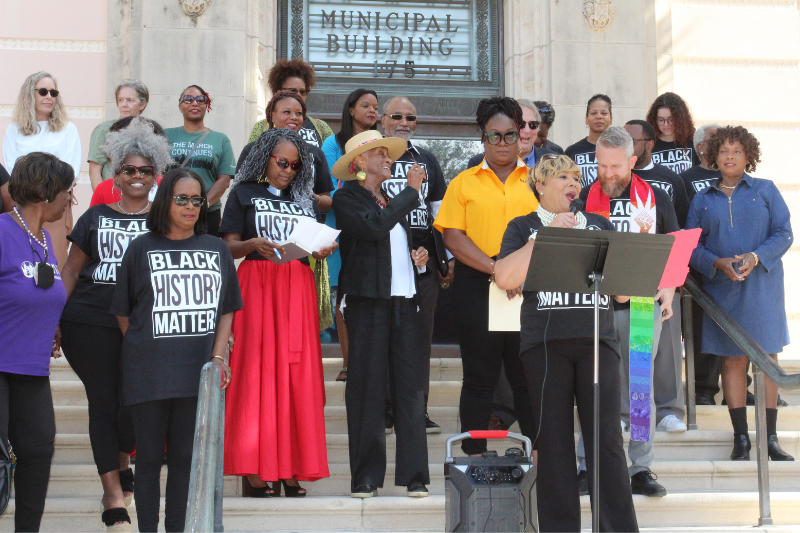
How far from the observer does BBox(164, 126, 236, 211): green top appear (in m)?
6.89

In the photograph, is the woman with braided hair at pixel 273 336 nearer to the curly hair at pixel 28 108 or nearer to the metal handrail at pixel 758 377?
the curly hair at pixel 28 108

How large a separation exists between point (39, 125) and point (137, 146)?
7.60ft

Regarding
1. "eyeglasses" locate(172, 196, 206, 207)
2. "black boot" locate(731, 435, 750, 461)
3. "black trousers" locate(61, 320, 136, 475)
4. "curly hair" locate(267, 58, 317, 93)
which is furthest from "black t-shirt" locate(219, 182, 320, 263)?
"black boot" locate(731, 435, 750, 461)

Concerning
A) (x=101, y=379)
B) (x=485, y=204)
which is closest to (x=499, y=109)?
(x=485, y=204)

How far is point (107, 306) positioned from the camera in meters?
5.14

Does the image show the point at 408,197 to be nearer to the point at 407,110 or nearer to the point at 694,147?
the point at 407,110

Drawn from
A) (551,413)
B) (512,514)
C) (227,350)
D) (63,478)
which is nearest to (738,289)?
(551,413)

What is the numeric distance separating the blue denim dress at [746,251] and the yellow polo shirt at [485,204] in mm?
1515

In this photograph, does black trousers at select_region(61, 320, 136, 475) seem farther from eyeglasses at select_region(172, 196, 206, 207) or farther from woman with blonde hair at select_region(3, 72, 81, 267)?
woman with blonde hair at select_region(3, 72, 81, 267)

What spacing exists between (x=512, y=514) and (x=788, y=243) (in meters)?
3.40

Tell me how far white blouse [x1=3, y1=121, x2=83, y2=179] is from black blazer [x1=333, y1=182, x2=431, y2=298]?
2717mm

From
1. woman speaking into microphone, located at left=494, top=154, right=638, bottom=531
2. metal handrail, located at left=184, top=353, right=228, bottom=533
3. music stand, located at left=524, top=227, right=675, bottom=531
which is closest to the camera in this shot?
metal handrail, located at left=184, top=353, right=228, bottom=533

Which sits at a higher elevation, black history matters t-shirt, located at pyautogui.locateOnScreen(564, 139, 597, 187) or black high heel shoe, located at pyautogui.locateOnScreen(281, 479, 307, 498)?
black history matters t-shirt, located at pyautogui.locateOnScreen(564, 139, 597, 187)

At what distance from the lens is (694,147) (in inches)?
297
